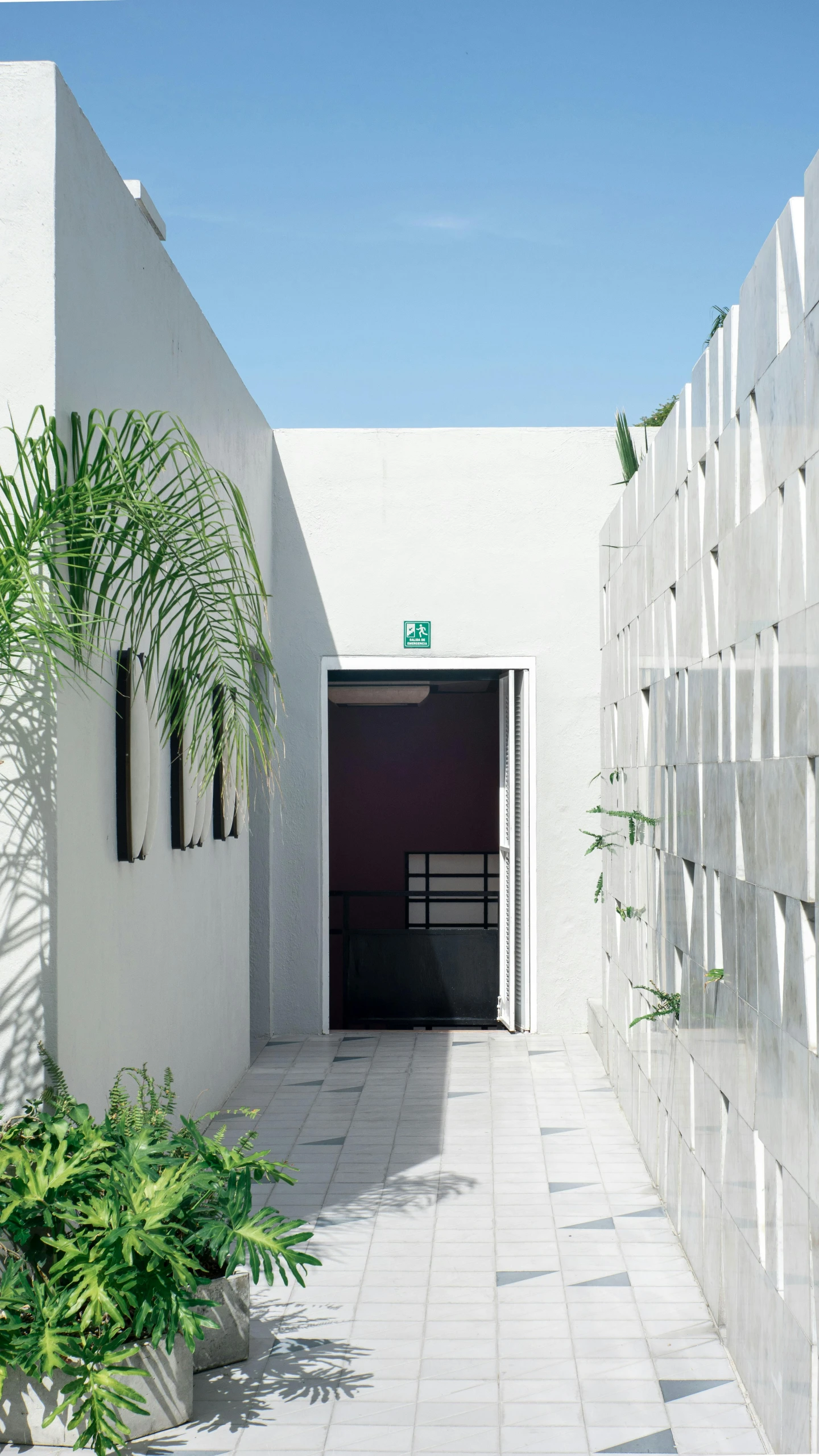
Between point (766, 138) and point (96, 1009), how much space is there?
3489mm

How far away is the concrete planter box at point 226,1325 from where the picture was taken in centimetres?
312

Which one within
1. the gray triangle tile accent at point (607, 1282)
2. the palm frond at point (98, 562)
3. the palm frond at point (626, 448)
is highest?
the palm frond at point (626, 448)

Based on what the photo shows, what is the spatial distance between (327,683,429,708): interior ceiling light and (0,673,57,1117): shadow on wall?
18.9ft

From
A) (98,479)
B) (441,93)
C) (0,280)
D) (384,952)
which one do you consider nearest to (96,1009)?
(98,479)

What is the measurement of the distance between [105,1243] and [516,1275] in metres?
1.61

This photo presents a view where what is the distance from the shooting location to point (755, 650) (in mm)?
2822

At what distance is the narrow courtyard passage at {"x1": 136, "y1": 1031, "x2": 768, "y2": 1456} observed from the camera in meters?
2.88

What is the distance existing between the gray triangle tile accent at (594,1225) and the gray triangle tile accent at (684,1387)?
1.16 m

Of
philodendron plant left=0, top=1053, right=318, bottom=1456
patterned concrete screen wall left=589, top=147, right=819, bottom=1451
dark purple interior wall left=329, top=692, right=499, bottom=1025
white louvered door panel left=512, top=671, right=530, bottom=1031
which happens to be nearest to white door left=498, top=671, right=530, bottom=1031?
white louvered door panel left=512, top=671, right=530, bottom=1031

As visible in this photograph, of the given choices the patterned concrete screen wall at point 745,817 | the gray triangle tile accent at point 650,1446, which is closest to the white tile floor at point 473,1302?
the gray triangle tile accent at point 650,1446

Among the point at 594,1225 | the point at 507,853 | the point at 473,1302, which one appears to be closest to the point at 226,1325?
the point at 473,1302

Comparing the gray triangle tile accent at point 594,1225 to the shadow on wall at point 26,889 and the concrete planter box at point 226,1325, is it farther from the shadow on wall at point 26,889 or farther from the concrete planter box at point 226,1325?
the shadow on wall at point 26,889

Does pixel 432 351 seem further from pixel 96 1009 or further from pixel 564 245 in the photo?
pixel 96 1009

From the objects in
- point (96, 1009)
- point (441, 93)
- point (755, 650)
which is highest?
point (441, 93)
